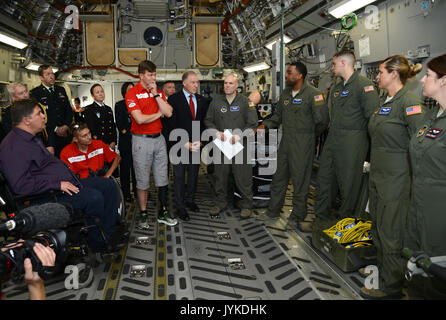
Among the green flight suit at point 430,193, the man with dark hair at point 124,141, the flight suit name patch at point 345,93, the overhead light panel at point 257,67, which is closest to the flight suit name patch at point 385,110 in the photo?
the green flight suit at point 430,193

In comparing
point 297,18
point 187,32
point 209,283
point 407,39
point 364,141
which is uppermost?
point 187,32

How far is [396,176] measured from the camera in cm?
243

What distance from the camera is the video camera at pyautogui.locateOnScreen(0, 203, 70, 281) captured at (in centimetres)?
151

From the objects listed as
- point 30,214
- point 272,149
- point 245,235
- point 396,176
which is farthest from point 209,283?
point 272,149

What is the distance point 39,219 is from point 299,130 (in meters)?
2.81

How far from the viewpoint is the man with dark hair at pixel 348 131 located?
10.5 ft

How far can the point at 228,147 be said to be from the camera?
427 cm

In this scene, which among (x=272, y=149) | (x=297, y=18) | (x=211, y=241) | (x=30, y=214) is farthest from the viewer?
(x=297, y=18)

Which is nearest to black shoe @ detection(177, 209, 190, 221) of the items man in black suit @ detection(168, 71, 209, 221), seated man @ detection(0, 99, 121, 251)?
man in black suit @ detection(168, 71, 209, 221)

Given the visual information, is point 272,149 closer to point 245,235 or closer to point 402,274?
point 245,235

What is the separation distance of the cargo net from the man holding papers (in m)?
1.44

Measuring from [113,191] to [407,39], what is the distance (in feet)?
12.1

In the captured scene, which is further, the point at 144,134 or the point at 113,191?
the point at 144,134

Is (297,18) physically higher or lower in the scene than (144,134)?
higher
